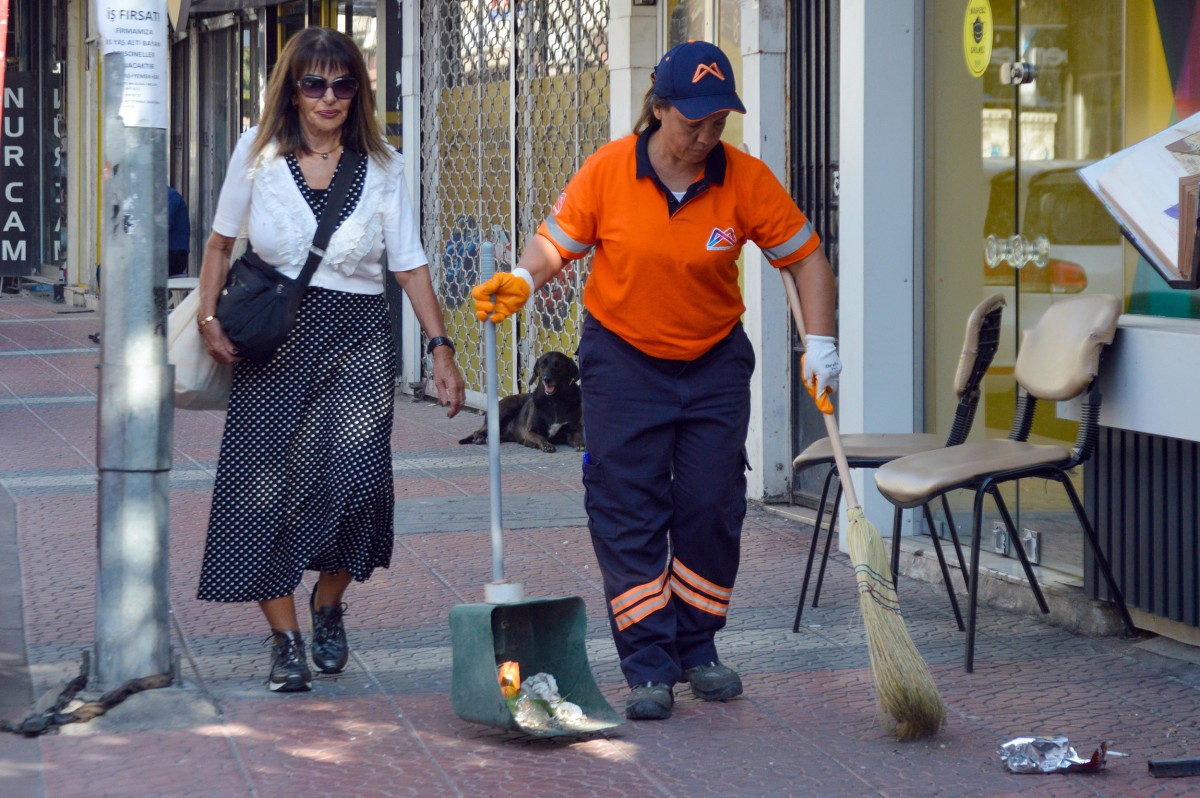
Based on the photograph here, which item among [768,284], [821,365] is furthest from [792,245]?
[768,284]

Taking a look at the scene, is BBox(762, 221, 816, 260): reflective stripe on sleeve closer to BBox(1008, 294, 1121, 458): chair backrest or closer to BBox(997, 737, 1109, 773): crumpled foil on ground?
BBox(1008, 294, 1121, 458): chair backrest

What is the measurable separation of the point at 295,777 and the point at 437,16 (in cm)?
987

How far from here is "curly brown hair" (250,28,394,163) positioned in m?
5.01

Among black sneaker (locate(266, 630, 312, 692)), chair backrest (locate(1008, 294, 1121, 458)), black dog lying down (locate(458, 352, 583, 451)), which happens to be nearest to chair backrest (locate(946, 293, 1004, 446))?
chair backrest (locate(1008, 294, 1121, 458))

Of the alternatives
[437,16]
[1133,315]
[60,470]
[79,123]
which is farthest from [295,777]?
[79,123]

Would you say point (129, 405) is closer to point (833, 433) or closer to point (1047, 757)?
point (833, 433)

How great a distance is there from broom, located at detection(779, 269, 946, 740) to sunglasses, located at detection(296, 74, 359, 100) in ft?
6.30

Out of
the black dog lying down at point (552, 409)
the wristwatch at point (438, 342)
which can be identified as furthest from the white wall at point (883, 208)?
the black dog lying down at point (552, 409)

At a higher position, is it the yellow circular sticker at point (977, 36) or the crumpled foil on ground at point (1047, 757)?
the yellow circular sticker at point (977, 36)

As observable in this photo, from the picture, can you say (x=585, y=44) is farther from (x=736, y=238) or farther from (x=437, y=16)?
(x=736, y=238)

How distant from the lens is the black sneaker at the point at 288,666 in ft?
16.6

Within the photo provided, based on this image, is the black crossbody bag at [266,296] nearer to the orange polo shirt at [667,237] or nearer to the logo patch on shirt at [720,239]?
the orange polo shirt at [667,237]

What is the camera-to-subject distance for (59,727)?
15.4 feet

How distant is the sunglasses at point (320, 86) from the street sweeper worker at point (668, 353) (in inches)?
28.3
